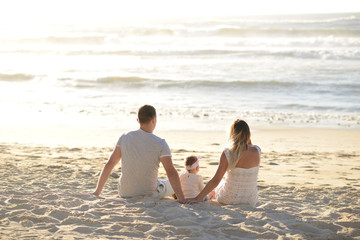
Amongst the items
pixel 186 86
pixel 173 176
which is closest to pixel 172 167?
pixel 173 176

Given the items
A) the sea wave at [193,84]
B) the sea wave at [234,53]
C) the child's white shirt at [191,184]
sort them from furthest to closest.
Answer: the sea wave at [234,53] < the sea wave at [193,84] < the child's white shirt at [191,184]

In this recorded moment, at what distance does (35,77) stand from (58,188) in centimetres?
1471

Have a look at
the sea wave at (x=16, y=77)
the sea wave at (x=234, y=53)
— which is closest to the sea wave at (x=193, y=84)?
the sea wave at (x=16, y=77)

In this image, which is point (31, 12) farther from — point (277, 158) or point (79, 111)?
point (277, 158)

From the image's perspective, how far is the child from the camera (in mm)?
5074

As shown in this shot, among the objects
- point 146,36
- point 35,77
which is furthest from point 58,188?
point 146,36

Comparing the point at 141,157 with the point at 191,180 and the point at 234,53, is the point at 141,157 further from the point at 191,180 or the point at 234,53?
the point at 234,53

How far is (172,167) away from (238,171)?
622 millimetres

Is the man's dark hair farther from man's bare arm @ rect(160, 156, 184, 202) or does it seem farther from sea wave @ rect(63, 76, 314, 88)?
sea wave @ rect(63, 76, 314, 88)

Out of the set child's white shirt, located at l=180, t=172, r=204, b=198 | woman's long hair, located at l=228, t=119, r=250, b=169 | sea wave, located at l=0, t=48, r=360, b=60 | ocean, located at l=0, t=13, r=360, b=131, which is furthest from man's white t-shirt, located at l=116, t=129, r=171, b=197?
sea wave, located at l=0, t=48, r=360, b=60

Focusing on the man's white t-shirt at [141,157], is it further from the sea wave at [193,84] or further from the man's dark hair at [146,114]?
the sea wave at [193,84]

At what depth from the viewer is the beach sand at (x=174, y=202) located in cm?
414

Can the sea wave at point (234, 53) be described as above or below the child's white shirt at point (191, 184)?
above

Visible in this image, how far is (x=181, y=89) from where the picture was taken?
56.2ft
